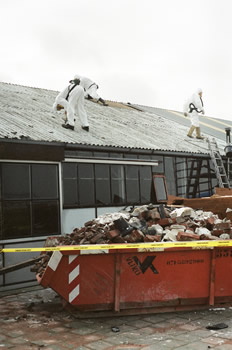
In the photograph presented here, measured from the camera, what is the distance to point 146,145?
1330cm

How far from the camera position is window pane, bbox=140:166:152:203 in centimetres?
1252

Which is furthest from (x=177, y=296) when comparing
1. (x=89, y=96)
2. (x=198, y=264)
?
(x=89, y=96)

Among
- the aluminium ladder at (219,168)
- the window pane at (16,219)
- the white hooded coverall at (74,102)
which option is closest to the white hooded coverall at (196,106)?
the aluminium ladder at (219,168)

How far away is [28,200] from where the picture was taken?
984 cm

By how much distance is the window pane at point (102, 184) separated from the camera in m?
Result: 11.3

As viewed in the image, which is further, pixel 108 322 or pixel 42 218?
pixel 42 218

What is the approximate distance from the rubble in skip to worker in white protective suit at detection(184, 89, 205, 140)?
10.1 m

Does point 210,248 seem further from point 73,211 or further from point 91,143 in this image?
point 91,143

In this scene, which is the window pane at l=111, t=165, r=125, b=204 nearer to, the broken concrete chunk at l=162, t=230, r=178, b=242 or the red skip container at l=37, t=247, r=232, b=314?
the broken concrete chunk at l=162, t=230, r=178, b=242

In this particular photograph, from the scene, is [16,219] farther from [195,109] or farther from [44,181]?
[195,109]

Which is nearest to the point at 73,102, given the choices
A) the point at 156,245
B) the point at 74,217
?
the point at 74,217

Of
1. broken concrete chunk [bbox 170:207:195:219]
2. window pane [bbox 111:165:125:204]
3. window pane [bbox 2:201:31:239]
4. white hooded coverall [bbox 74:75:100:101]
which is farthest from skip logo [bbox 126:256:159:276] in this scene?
white hooded coverall [bbox 74:75:100:101]

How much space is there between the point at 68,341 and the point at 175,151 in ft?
29.9

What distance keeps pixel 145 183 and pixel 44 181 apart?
12.0 feet
